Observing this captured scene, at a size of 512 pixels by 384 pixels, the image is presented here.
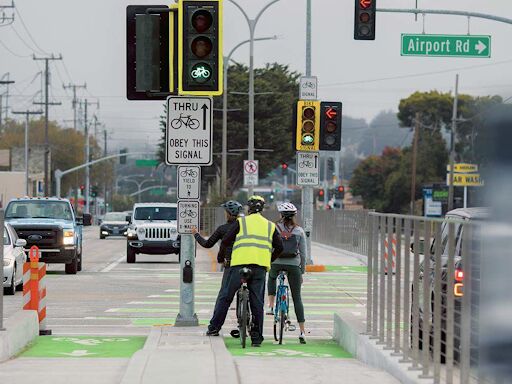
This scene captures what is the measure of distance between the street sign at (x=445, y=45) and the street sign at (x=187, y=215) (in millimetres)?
14309

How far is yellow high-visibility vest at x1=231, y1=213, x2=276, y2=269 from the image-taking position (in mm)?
16062

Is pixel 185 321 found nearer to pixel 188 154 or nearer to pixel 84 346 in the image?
pixel 84 346

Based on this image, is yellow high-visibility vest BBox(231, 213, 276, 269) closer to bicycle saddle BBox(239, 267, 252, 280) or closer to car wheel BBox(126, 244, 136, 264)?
bicycle saddle BBox(239, 267, 252, 280)

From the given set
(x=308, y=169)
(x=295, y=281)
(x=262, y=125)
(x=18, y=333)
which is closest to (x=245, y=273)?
(x=295, y=281)

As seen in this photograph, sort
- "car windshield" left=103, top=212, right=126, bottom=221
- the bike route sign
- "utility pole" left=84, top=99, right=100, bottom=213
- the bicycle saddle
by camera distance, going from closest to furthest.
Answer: the bicycle saddle, the bike route sign, "car windshield" left=103, top=212, right=126, bottom=221, "utility pole" left=84, top=99, right=100, bottom=213

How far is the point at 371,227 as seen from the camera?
13.7 metres

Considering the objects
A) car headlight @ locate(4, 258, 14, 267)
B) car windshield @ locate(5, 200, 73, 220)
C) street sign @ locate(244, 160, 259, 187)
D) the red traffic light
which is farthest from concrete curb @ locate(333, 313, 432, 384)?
street sign @ locate(244, 160, 259, 187)

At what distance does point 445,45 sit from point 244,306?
1612 centimetres

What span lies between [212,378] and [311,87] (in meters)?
22.3

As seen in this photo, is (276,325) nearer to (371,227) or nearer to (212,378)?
(371,227)

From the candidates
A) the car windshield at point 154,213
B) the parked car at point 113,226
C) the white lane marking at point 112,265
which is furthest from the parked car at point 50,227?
the parked car at point 113,226

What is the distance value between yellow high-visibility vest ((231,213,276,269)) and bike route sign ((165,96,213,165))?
64.7 inches

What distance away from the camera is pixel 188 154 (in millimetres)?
17531

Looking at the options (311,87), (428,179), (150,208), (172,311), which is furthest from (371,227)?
(428,179)
